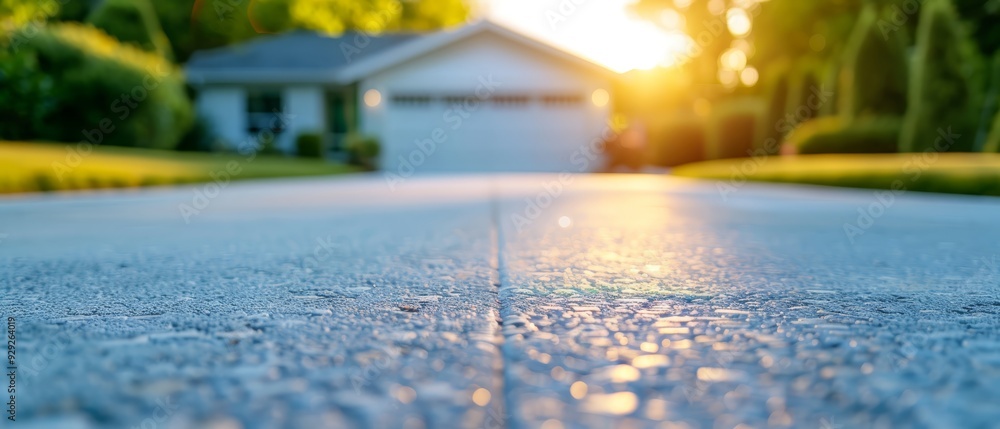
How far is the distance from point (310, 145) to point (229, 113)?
2.83 m

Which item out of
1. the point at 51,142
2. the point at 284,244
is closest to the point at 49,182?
the point at 51,142

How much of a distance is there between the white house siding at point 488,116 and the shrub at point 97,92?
6254 mm

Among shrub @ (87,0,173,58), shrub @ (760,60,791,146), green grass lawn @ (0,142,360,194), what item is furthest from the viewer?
shrub @ (87,0,173,58)

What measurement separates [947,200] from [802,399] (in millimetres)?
9583

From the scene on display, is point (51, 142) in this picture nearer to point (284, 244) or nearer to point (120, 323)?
point (284, 244)

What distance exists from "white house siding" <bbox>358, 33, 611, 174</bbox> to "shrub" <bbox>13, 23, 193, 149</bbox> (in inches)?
246

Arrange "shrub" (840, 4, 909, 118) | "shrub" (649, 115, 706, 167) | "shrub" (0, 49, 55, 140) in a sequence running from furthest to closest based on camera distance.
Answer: "shrub" (649, 115, 706, 167), "shrub" (840, 4, 909, 118), "shrub" (0, 49, 55, 140)

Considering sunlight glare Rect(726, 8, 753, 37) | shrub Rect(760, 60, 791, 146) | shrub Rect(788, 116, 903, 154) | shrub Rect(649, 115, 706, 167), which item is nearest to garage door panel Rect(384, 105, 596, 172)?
shrub Rect(649, 115, 706, 167)

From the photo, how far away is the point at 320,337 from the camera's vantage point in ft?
6.66

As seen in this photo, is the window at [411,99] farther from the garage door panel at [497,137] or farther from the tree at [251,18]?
the tree at [251,18]

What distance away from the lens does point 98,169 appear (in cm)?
1115

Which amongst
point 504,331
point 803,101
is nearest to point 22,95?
point 504,331

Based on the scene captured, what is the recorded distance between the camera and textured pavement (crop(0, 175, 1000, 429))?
1450mm

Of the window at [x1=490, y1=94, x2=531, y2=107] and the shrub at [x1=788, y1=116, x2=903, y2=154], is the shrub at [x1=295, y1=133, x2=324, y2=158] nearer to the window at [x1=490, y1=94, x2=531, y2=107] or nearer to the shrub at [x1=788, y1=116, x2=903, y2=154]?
the window at [x1=490, y1=94, x2=531, y2=107]
